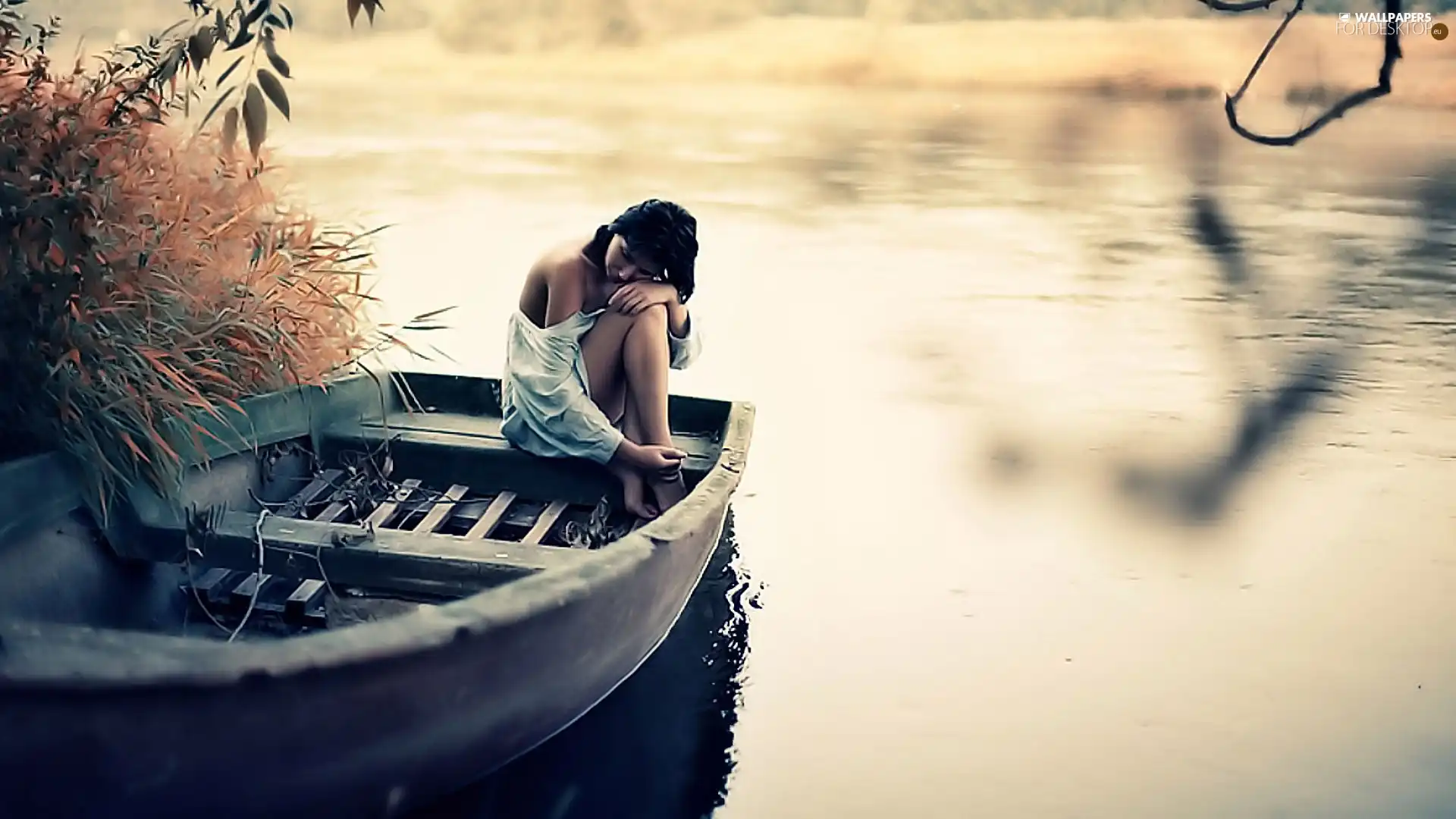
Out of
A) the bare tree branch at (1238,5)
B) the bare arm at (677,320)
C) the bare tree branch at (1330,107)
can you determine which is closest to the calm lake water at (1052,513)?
the bare tree branch at (1330,107)

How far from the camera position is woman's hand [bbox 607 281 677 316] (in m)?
2.42

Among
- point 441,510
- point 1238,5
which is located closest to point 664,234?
point 441,510

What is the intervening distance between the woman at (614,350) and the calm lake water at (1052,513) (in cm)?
42

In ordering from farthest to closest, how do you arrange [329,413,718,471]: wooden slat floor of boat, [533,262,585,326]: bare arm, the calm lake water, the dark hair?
1. [329,413,718,471]: wooden slat floor of boat
2. [533,262,585,326]: bare arm
3. the dark hair
4. the calm lake water

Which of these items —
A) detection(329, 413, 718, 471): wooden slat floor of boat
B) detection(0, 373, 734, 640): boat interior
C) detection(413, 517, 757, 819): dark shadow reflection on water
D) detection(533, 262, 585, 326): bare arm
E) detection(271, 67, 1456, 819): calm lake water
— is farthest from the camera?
detection(329, 413, 718, 471): wooden slat floor of boat

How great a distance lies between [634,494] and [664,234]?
464 mm

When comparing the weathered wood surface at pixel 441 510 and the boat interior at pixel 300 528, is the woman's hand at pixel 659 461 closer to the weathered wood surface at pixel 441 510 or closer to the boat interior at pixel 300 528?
the boat interior at pixel 300 528

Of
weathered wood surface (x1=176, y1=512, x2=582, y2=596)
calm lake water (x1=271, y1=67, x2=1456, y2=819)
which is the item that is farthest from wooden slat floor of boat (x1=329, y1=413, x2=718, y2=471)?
weathered wood surface (x1=176, y1=512, x2=582, y2=596)

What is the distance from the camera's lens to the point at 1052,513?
350 centimetres

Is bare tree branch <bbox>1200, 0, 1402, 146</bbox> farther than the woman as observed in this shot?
No


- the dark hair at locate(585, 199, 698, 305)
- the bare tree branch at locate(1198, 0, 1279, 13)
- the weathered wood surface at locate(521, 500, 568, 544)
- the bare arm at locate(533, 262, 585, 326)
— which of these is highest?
the bare tree branch at locate(1198, 0, 1279, 13)

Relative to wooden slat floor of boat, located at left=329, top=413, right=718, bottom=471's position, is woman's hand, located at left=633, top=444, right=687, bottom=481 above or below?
above

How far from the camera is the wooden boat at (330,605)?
137 cm

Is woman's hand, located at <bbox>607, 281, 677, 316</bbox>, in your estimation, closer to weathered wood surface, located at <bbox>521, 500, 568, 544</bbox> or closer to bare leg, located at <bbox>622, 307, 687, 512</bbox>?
bare leg, located at <bbox>622, 307, 687, 512</bbox>
